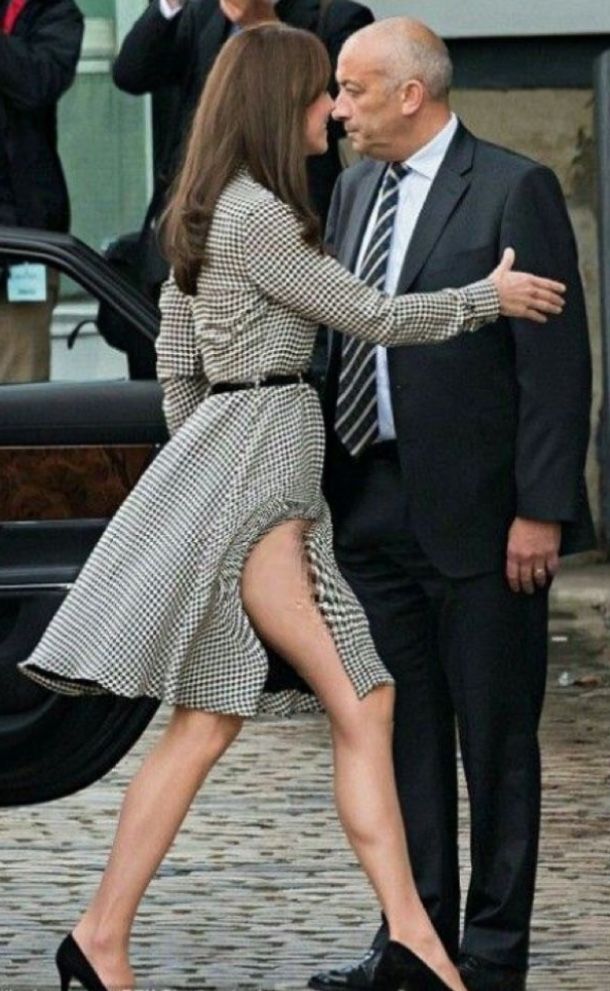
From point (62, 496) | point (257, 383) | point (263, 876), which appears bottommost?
point (263, 876)

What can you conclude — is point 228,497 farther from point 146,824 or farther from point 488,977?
point 488,977

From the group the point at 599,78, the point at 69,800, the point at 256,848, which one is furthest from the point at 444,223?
the point at 599,78

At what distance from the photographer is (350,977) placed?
624cm

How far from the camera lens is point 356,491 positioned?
6.35 meters

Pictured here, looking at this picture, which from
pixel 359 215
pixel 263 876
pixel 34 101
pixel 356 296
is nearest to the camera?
pixel 356 296

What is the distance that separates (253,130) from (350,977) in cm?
173

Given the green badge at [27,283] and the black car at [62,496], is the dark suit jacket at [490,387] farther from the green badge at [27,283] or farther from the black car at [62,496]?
the green badge at [27,283]

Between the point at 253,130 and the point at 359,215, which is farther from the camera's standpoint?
the point at 359,215

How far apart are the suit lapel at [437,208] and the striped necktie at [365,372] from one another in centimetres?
8

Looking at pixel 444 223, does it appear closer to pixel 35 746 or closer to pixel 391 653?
pixel 391 653

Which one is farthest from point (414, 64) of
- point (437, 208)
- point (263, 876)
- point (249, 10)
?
point (249, 10)

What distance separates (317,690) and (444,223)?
100cm

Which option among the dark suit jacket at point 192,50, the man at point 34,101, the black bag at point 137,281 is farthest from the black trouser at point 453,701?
the man at point 34,101

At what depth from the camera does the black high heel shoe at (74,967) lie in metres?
5.88
